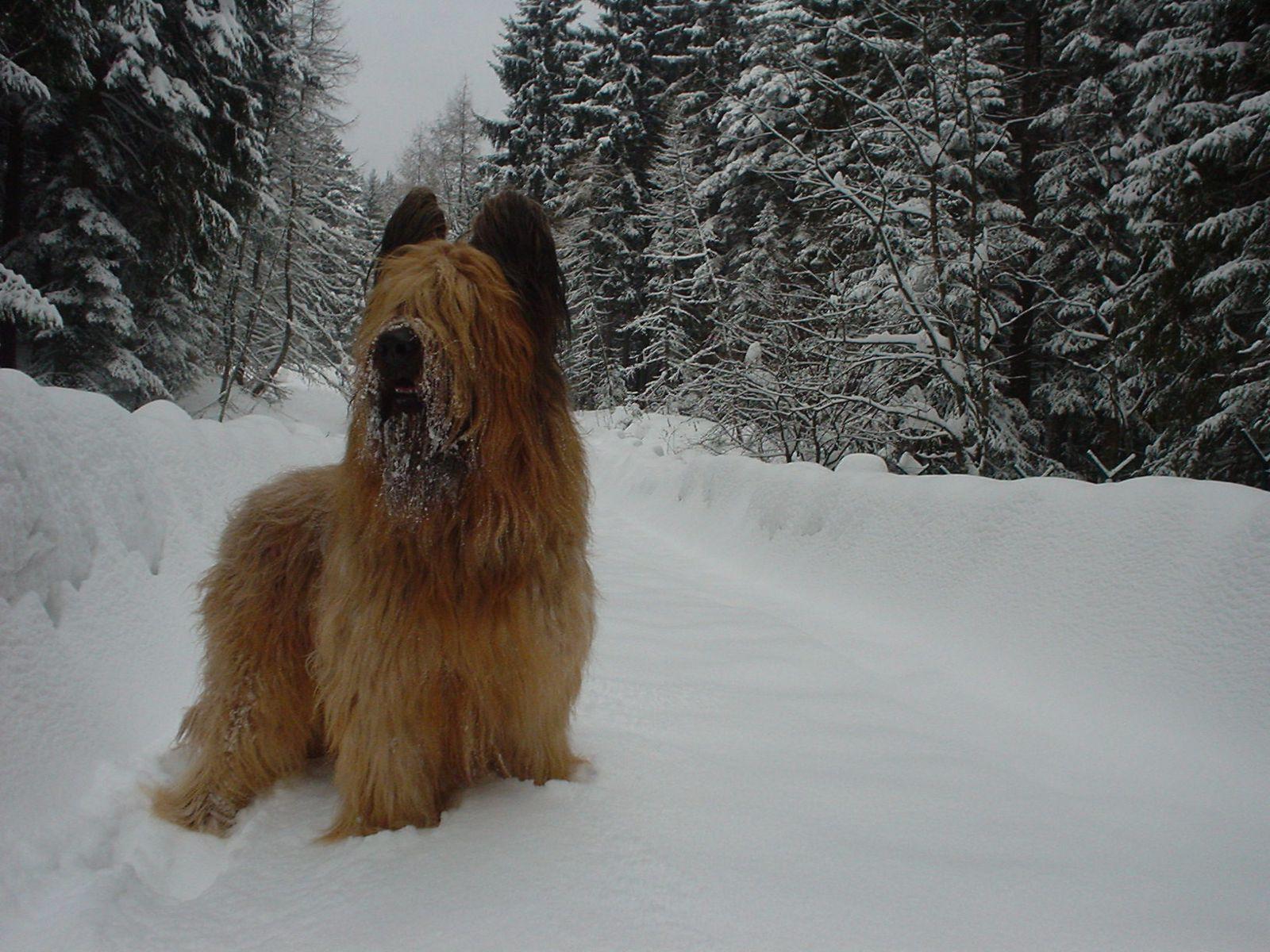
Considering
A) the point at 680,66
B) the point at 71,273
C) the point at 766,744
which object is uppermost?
the point at 680,66

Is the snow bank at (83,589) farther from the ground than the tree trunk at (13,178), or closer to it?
closer to it

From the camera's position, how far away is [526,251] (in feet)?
6.95

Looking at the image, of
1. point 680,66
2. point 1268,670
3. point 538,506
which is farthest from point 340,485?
point 680,66

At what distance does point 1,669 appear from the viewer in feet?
6.11

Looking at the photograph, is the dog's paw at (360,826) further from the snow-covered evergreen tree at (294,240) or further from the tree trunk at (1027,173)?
the snow-covered evergreen tree at (294,240)

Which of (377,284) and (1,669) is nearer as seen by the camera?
(1,669)

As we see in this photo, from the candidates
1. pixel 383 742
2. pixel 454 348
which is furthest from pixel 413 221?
pixel 383 742

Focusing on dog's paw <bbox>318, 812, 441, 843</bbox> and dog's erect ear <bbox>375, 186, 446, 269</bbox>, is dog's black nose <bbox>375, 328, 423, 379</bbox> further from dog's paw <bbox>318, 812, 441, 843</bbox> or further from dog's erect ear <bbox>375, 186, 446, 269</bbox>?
dog's paw <bbox>318, 812, 441, 843</bbox>

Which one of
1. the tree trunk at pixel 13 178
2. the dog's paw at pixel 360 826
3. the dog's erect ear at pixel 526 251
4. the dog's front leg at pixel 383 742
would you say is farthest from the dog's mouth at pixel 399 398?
the tree trunk at pixel 13 178

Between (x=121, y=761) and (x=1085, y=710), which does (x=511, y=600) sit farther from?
(x=1085, y=710)

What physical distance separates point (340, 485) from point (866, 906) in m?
1.71

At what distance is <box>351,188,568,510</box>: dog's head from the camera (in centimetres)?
182

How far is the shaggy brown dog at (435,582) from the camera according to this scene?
1849 mm

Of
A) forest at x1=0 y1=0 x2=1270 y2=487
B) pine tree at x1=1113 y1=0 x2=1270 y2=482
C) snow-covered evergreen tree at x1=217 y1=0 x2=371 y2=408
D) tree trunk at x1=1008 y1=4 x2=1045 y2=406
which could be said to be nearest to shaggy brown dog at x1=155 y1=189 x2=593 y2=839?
forest at x1=0 y1=0 x2=1270 y2=487
